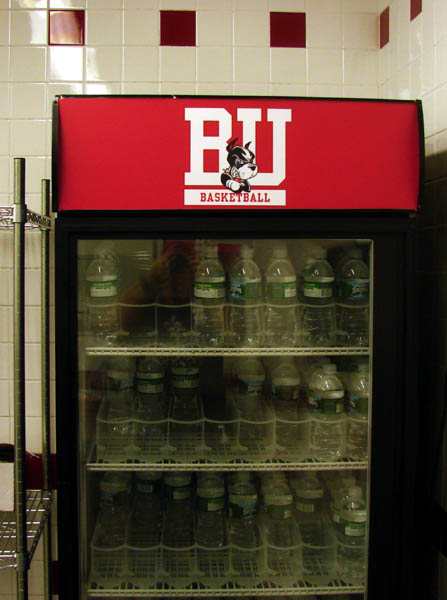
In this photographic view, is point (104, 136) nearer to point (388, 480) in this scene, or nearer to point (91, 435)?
point (91, 435)

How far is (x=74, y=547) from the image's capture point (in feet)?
5.64

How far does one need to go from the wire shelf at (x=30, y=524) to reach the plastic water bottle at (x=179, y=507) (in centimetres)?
48

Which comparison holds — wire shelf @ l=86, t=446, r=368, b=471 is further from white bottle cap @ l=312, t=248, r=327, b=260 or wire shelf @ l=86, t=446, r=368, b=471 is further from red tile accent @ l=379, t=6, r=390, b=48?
red tile accent @ l=379, t=6, r=390, b=48

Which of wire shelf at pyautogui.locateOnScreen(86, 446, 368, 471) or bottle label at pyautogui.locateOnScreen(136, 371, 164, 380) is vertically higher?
bottle label at pyautogui.locateOnScreen(136, 371, 164, 380)

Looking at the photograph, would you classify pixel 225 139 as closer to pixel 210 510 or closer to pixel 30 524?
pixel 210 510

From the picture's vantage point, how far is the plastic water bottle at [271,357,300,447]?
1933 mm

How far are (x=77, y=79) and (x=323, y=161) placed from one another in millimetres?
1247

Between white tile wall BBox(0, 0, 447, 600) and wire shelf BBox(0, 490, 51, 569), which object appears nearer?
wire shelf BBox(0, 490, 51, 569)

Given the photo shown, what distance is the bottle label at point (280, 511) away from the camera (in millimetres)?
1945

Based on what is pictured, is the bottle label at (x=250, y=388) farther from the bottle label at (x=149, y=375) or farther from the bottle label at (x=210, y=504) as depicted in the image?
the bottle label at (x=210, y=504)

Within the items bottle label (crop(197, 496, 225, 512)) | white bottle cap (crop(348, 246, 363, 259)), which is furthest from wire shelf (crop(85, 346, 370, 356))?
bottle label (crop(197, 496, 225, 512))

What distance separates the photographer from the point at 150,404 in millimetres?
1957

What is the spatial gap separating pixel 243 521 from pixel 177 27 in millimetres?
2033

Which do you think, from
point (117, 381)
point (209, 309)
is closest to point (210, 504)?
point (117, 381)
